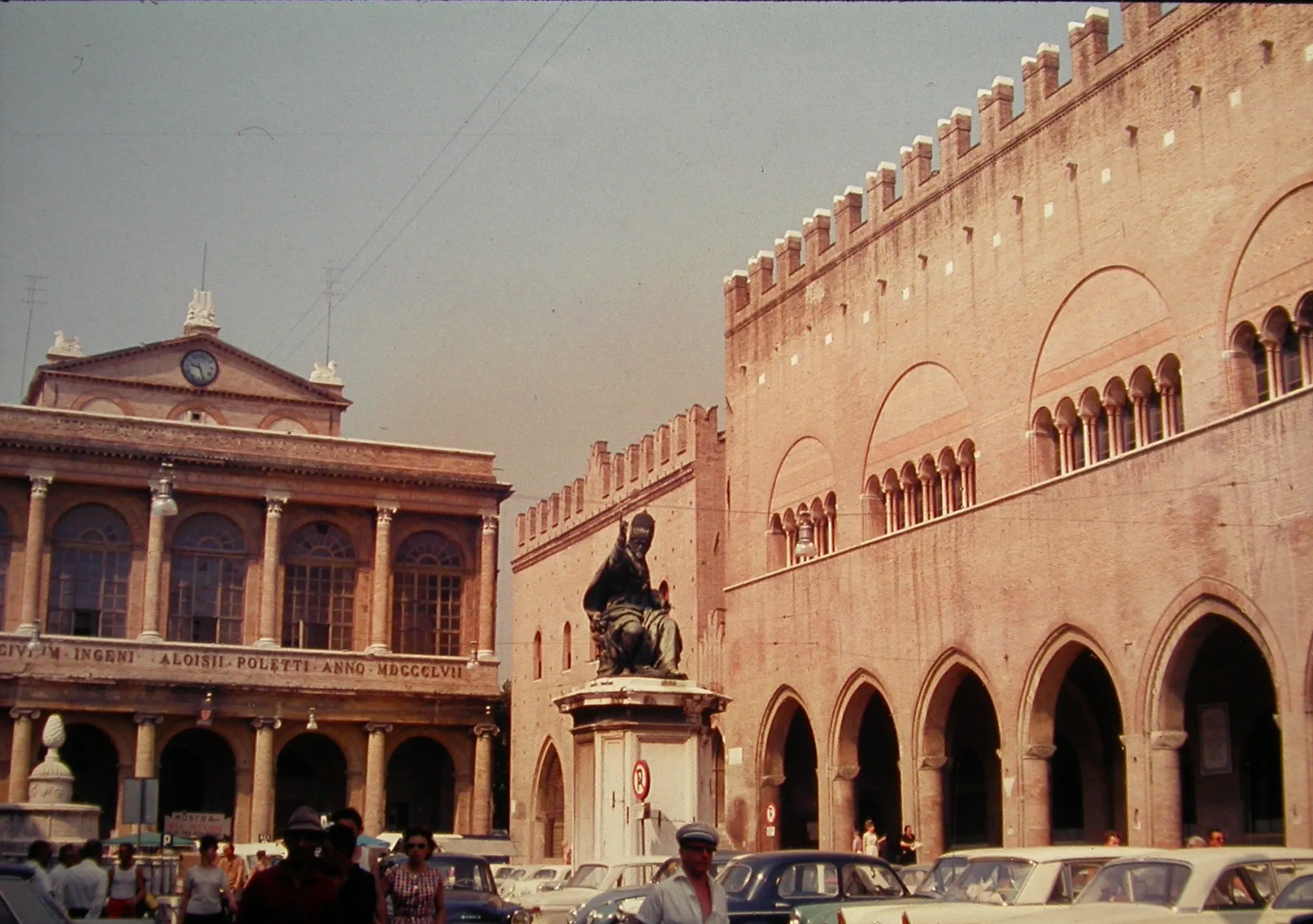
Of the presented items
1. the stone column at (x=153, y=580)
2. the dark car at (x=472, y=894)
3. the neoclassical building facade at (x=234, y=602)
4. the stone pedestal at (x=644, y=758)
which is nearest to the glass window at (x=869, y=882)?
the dark car at (x=472, y=894)

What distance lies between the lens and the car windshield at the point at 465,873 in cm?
1393

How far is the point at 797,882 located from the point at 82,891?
519 centimetres

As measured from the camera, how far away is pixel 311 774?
43719 mm

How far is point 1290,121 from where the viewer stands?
69.1ft

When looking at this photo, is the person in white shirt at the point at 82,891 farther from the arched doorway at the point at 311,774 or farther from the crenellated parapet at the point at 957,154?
the arched doorway at the point at 311,774

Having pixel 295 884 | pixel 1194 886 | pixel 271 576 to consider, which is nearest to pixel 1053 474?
pixel 1194 886

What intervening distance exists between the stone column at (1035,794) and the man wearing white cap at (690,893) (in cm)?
1863

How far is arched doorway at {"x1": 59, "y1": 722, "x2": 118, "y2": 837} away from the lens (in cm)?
4066

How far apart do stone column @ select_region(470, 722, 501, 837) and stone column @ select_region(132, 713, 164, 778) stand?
24.1 feet

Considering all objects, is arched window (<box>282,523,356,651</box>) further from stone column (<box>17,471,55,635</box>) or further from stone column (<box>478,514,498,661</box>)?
stone column (<box>17,471,55,635</box>)

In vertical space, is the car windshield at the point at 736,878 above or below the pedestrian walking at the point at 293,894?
below

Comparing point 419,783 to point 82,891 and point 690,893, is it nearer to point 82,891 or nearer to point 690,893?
point 82,891

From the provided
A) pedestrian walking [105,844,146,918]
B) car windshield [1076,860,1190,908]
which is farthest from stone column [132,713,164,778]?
car windshield [1076,860,1190,908]

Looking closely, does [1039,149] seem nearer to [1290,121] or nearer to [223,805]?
[1290,121]
